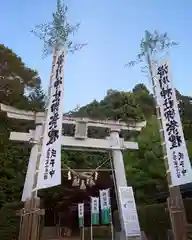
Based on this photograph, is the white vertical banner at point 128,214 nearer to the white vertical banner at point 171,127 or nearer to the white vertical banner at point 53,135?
the white vertical banner at point 171,127

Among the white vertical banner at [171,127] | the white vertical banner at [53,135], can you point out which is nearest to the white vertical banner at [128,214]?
the white vertical banner at [171,127]

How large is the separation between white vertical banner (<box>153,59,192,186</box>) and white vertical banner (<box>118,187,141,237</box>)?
257 centimetres

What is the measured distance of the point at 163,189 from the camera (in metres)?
12.3

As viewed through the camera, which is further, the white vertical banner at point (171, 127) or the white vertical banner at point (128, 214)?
the white vertical banner at point (128, 214)

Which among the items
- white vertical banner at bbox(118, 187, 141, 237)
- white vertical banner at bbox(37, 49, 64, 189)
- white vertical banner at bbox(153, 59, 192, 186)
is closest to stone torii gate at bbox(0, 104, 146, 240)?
white vertical banner at bbox(118, 187, 141, 237)

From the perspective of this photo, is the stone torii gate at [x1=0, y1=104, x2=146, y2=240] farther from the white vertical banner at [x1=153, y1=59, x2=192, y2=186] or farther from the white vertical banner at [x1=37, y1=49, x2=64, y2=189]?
the white vertical banner at [x1=153, y1=59, x2=192, y2=186]

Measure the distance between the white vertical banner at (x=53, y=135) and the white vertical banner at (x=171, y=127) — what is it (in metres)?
2.49

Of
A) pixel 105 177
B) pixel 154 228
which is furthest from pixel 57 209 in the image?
pixel 154 228

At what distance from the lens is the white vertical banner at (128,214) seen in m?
8.67

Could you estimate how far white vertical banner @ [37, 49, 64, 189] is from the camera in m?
6.74

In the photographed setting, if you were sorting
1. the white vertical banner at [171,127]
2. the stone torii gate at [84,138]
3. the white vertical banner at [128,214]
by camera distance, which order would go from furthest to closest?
1. the stone torii gate at [84,138]
2. the white vertical banner at [128,214]
3. the white vertical banner at [171,127]

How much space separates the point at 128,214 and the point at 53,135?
11.4 ft

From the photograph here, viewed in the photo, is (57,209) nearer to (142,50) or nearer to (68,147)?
(68,147)

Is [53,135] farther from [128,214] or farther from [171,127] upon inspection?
[128,214]
